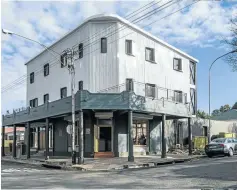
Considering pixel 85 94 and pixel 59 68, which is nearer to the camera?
pixel 85 94

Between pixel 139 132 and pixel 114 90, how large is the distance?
4721 millimetres

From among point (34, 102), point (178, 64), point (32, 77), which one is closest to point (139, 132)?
point (178, 64)

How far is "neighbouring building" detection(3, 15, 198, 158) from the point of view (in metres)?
25.4

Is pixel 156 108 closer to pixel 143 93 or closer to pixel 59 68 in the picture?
pixel 143 93

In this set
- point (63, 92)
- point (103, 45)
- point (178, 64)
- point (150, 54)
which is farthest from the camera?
point (178, 64)

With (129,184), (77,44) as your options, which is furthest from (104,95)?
(129,184)

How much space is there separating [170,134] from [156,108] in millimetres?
8289

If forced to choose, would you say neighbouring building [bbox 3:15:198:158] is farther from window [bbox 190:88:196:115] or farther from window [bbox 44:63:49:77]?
window [bbox 190:88:196:115]

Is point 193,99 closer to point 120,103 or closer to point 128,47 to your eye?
point 128,47

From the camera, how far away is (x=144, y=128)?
99.8 ft

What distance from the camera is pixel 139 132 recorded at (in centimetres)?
3006

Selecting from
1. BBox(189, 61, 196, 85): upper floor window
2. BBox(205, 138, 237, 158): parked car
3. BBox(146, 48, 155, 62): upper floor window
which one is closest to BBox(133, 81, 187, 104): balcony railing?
BBox(146, 48, 155, 62): upper floor window

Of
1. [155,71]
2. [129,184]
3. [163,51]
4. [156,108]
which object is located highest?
[163,51]

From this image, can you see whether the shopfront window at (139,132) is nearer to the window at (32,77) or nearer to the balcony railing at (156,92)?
the balcony railing at (156,92)
